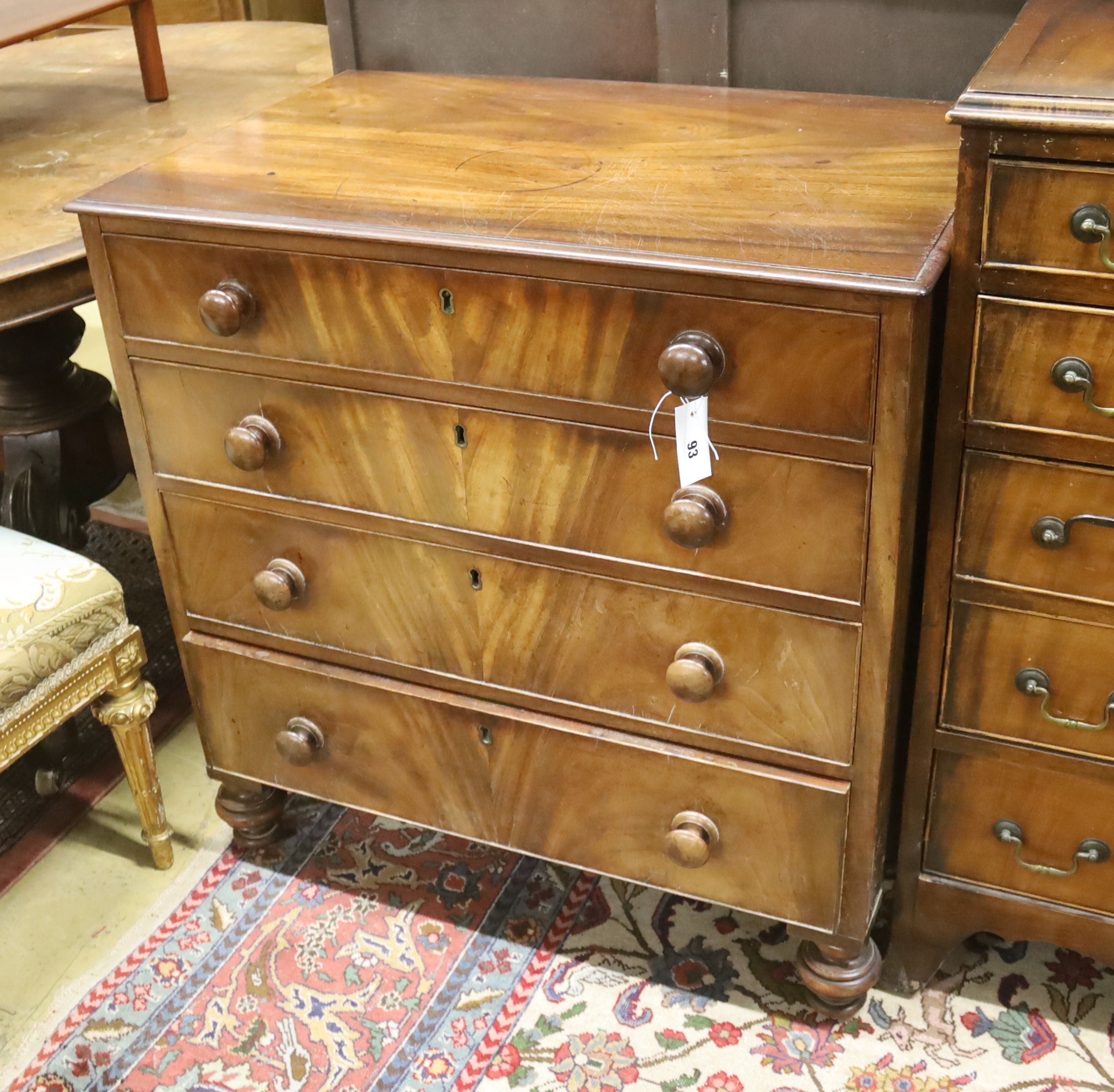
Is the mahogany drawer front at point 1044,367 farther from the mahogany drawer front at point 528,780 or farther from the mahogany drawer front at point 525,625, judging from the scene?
the mahogany drawer front at point 528,780

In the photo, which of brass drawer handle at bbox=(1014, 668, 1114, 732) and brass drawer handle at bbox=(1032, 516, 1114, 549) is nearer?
brass drawer handle at bbox=(1032, 516, 1114, 549)

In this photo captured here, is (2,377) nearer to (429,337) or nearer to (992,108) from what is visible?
(429,337)

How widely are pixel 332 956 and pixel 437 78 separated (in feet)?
3.89

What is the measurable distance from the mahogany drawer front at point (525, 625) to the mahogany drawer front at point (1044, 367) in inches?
10.3

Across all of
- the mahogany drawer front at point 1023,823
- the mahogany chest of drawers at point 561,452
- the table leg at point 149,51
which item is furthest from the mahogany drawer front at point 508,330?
the table leg at point 149,51

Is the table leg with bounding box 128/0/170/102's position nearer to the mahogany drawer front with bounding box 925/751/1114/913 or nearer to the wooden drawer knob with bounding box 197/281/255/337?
the wooden drawer knob with bounding box 197/281/255/337

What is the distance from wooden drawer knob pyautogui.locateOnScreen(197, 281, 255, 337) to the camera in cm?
134

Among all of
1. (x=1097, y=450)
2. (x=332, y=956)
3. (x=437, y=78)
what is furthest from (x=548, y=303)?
(x=332, y=956)

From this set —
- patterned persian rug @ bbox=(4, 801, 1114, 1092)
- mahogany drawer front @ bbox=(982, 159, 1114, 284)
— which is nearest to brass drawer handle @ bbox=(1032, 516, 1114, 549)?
mahogany drawer front @ bbox=(982, 159, 1114, 284)

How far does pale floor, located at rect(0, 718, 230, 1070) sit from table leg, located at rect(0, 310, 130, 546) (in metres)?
0.51

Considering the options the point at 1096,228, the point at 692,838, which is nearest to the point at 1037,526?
the point at 1096,228

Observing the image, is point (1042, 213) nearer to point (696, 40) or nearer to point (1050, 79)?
point (1050, 79)

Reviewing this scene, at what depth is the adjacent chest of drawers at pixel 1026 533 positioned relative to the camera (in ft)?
3.51

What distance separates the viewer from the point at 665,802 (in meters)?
1.49
